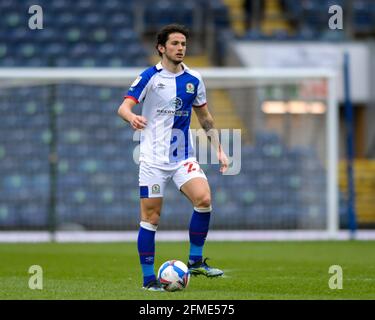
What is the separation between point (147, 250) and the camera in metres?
8.91

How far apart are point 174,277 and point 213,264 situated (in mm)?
3427

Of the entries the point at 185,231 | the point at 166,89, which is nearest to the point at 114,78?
the point at 185,231

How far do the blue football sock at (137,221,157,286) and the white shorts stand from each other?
27 centimetres

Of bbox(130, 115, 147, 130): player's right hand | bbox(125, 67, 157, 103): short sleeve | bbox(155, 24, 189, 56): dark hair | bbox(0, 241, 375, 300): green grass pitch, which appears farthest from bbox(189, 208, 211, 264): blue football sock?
bbox(155, 24, 189, 56): dark hair

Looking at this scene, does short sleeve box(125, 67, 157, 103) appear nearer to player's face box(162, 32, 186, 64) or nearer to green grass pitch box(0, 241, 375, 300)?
player's face box(162, 32, 186, 64)

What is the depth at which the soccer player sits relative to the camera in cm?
895

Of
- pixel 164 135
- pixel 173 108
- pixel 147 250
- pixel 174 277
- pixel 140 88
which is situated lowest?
pixel 174 277

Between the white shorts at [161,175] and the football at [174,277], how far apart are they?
1.96ft

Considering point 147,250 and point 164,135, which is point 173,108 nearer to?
point 164,135

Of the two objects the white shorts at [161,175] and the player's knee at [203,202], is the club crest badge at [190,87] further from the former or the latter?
the player's knee at [203,202]

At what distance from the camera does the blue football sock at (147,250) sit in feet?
29.2

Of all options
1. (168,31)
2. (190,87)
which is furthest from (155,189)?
(168,31)

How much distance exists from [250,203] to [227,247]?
3257mm

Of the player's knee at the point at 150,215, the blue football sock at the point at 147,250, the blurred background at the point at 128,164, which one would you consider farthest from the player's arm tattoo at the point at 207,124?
the blurred background at the point at 128,164
